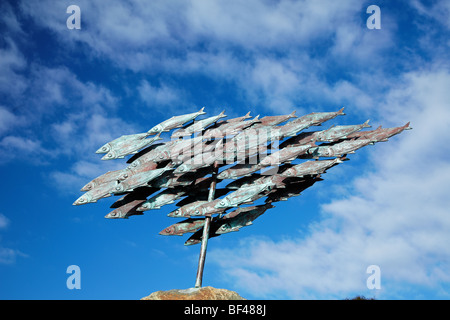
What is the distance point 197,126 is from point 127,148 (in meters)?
2.37

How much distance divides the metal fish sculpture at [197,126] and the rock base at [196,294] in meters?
4.92

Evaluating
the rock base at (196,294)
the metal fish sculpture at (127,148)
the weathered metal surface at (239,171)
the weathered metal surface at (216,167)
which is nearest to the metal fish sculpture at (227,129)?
the weathered metal surface at (216,167)

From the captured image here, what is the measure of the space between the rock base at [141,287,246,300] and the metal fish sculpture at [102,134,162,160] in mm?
4410

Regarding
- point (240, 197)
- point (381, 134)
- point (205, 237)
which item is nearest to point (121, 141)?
point (205, 237)

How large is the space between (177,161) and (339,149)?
515 cm

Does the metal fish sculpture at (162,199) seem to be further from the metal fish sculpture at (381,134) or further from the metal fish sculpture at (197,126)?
the metal fish sculpture at (381,134)

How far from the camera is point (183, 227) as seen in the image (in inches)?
594

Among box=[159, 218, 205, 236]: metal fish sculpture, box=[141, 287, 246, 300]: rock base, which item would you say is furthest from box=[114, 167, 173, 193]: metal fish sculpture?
box=[141, 287, 246, 300]: rock base

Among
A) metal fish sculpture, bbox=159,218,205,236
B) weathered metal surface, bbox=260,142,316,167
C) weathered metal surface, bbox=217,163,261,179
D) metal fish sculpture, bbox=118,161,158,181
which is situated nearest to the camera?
weathered metal surface, bbox=260,142,316,167

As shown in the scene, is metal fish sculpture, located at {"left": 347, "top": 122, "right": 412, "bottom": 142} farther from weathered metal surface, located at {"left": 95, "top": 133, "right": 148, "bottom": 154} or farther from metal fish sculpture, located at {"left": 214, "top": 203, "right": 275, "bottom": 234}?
weathered metal surface, located at {"left": 95, "top": 133, "right": 148, "bottom": 154}

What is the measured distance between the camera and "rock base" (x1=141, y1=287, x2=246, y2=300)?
13082 millimetres

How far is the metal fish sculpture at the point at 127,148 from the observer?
583 inches
